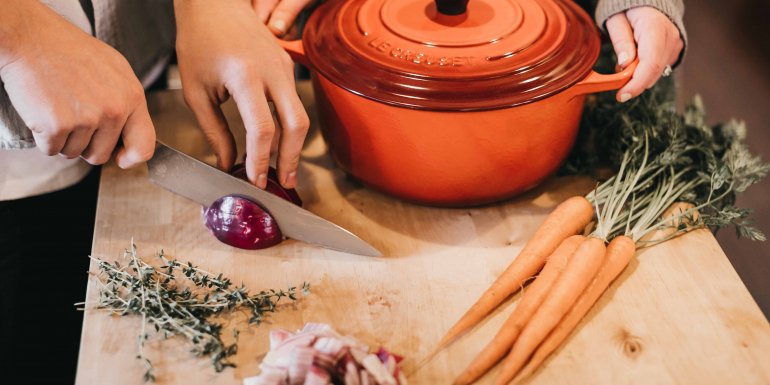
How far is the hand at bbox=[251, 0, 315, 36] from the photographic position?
116cm

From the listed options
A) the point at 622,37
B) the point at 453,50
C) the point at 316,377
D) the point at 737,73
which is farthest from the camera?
the point at 737,73

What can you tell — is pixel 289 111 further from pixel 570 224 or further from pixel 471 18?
pixel 570 224

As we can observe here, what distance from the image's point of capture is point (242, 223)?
1.02 meters

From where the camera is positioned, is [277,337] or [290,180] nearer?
[277,337]

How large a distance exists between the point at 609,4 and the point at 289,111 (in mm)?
586

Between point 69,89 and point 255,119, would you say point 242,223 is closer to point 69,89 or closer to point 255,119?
point 255,119

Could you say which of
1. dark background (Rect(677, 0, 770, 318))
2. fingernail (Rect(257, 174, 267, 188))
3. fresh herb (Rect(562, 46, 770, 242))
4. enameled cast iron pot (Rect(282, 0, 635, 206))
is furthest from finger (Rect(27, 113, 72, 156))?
dark background (Rect(677, 0, 770, 318))

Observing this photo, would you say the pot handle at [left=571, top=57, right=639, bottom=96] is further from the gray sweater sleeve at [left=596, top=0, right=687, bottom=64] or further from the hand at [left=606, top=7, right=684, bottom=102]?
the gray sweater sleeve at [left=596, top=0, right=687, bottom=64]

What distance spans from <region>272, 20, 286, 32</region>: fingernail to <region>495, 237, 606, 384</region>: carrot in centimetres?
61

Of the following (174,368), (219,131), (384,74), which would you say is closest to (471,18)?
(384,74)

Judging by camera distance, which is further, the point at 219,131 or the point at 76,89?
the point at 219,131

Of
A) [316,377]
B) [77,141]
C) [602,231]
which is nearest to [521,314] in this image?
[602,231]

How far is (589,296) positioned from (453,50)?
1.36 ft

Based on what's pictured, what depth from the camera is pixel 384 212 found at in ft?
3.80
